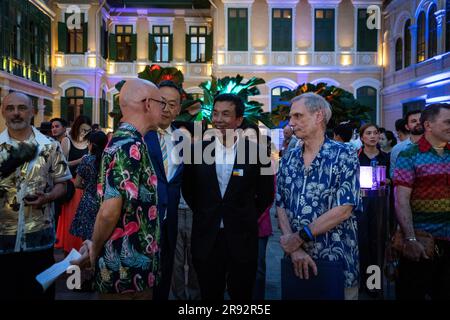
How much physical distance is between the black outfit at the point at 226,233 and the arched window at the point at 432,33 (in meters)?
15.9

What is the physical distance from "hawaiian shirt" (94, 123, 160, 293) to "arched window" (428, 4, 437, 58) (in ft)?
55.8

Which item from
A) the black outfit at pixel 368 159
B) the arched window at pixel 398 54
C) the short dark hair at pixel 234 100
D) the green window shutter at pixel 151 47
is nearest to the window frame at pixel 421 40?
the arched window at pixel 398 54

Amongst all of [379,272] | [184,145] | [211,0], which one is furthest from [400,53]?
[184,145]

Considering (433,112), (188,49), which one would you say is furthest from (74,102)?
(433,112)

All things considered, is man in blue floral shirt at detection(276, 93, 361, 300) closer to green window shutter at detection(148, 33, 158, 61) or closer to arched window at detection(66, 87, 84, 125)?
arched window at detection(66, 87, 84, 125)

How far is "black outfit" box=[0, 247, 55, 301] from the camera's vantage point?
12.0ft

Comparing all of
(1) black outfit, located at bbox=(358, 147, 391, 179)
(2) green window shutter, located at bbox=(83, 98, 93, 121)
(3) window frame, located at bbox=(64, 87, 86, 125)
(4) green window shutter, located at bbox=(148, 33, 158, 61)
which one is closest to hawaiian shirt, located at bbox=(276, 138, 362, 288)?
(1) black outfit, located at bbox=(358, 147, 391, 179)

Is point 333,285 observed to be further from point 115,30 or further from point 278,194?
point 115,30

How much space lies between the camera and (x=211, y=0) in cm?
2339

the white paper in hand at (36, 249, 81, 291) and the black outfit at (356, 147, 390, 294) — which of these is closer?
the white paper in hand at (36, 249, 81, 291)

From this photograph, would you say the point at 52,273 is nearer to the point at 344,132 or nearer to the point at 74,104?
the point at 344,132

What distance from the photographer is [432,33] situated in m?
17.7

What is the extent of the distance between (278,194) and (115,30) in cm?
2456

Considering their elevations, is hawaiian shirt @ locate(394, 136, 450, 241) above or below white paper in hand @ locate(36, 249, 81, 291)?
above
